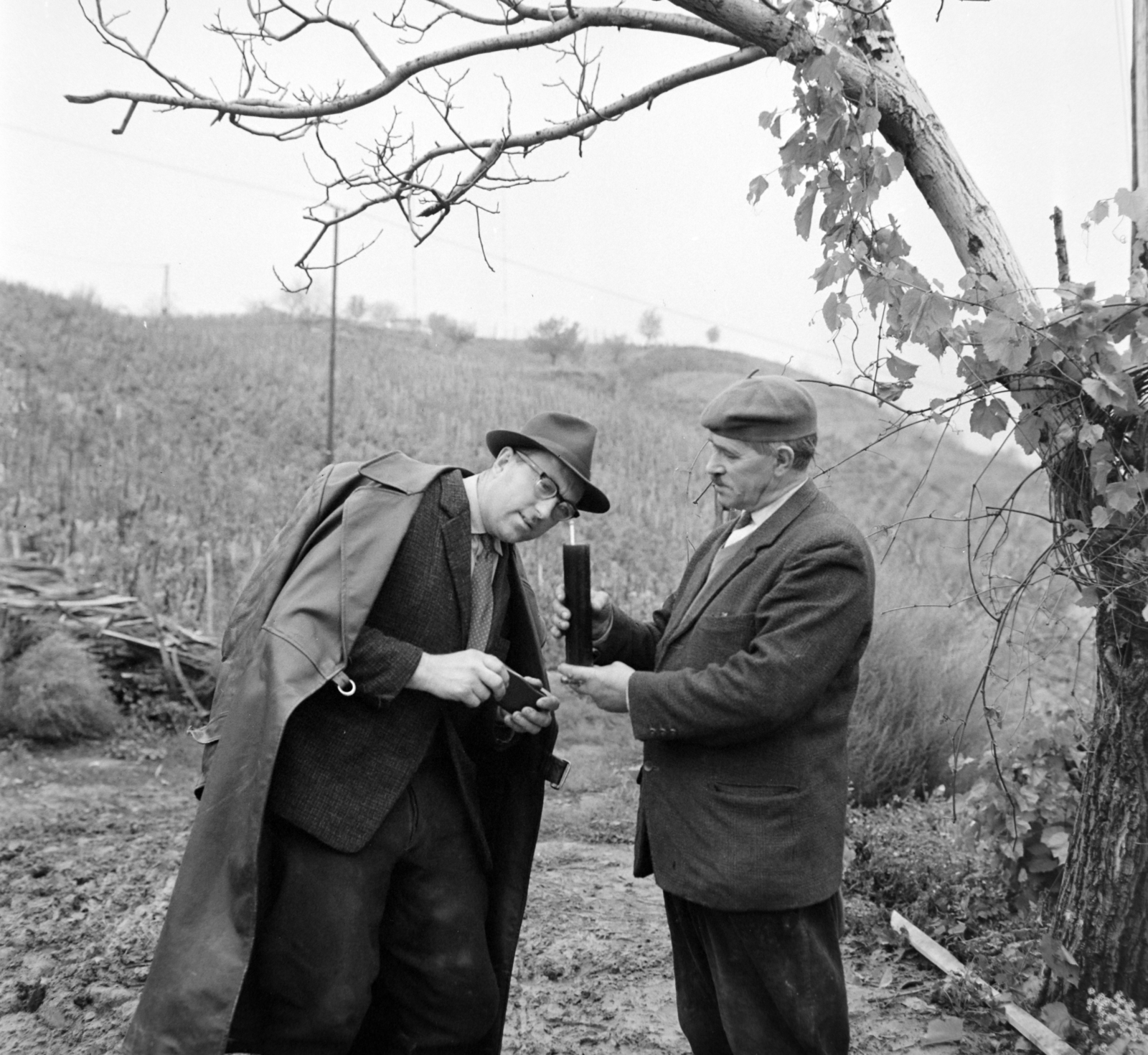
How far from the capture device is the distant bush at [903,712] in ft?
19.0

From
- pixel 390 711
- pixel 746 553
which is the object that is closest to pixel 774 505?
pixel 746 553

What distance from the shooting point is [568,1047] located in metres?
3.24

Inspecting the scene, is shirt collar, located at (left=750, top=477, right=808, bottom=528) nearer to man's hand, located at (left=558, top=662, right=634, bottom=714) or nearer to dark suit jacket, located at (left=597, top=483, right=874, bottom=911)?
dark suit jacket, located at (left=597, top=483, right=874, bottom=911)

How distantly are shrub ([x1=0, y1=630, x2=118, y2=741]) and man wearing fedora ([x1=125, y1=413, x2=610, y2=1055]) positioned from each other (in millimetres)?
5578

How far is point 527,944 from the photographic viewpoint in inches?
160

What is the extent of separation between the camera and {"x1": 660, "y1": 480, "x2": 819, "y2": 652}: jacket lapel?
240 cm

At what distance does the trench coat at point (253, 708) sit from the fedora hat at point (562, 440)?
196mm

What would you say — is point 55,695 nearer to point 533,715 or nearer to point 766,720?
point 533,715

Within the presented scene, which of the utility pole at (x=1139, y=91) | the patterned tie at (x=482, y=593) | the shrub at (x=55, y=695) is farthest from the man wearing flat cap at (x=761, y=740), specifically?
the shrub at (x=55, y=695)

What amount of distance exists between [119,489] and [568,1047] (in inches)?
486

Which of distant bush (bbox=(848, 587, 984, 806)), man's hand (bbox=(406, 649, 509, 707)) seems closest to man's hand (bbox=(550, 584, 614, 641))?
man's hand (bbox=(406, 649, 509, 707))

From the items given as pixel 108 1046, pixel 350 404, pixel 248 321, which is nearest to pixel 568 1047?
pixel 108 1046

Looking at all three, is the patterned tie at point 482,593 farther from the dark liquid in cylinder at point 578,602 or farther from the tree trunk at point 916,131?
the tree trunk at point 916,131

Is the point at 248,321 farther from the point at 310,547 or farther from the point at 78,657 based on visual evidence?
the point at 310,547
